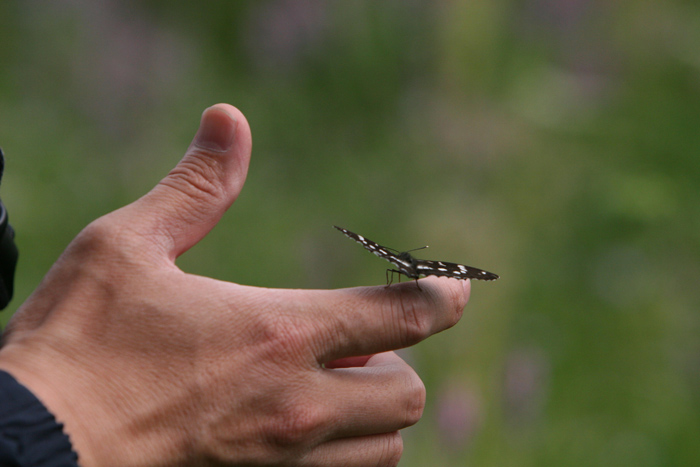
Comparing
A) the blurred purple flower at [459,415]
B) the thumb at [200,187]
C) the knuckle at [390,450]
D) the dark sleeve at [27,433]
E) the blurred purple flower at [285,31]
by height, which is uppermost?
the blurred purple flower at [285,31]

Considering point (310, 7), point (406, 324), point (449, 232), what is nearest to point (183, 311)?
point (406, 324)

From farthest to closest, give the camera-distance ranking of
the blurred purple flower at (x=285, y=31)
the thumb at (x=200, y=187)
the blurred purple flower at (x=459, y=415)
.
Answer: the blurred purple flower at (x=285, y=31)
the blurred purple flower at (x=459, y=415)
the thumb at (x=200, y=187)

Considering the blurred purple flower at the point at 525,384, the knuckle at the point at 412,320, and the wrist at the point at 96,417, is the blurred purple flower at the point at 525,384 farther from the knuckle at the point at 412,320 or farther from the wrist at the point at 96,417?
the wrist at the point at 96,417

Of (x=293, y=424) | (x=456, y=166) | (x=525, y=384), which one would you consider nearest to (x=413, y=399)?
(x=293, y=424)

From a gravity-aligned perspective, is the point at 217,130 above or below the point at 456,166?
below

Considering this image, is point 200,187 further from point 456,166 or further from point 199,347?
point 456,166

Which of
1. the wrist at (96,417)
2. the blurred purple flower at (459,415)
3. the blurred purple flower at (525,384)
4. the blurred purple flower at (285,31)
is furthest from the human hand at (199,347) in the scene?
the blurred purple flower at (285,31)

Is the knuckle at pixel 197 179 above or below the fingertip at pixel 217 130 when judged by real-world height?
below

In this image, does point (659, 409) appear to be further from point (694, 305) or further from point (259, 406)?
point (259, 406)
